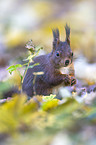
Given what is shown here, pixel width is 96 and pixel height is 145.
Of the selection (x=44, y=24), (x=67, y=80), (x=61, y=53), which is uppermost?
(x=44, y=24)

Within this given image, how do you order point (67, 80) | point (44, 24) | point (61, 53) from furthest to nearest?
point (44, 24), point (67, 80), point (61, 53)

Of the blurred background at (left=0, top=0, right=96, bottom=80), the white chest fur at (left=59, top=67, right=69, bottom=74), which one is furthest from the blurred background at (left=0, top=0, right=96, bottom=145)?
the white chest fur at (left=59, top=67, right=69, bottom=74)

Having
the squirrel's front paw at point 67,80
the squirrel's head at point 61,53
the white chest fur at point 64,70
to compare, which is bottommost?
the squirrel's front paw at point 67,80

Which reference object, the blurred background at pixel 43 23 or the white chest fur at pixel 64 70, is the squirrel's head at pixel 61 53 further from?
the blurred background at pixel 43 23

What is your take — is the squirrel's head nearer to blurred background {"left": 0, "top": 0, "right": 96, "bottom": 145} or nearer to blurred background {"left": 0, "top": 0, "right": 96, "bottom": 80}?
blurred background {"left": 0, "top": 0, "right": 96, "bottom": 145}

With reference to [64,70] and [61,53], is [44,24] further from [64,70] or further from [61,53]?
[61,53]

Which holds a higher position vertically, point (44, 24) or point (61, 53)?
point (44, 24)

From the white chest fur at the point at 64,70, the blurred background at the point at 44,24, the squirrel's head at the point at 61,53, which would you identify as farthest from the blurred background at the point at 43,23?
the squirrel's head at the point at 61,53

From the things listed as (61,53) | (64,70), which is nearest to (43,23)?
(64,70)
